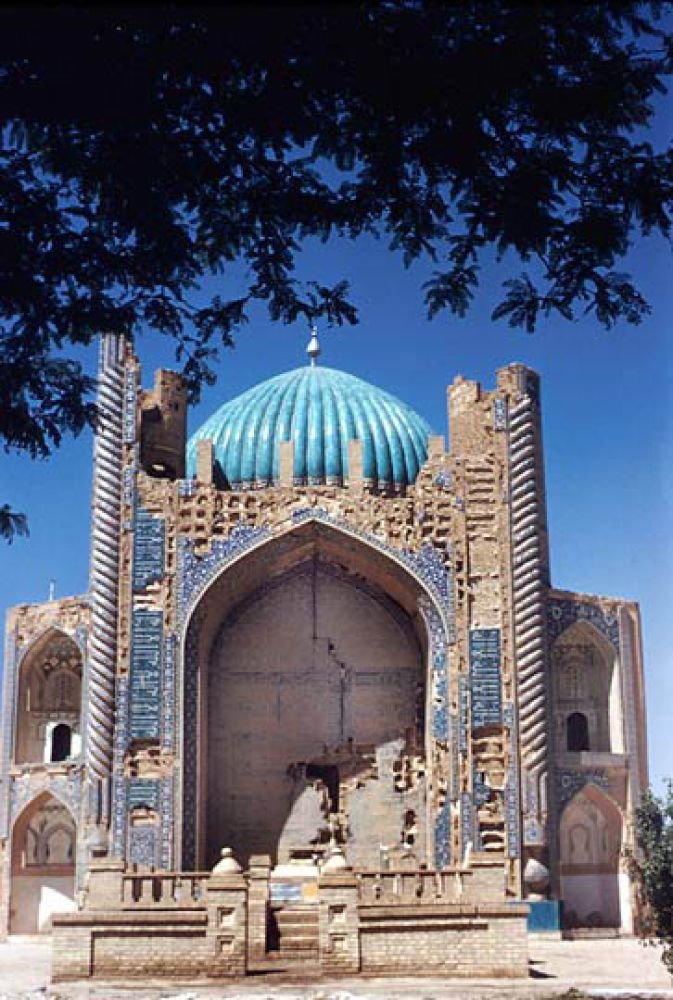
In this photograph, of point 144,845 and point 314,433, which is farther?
point 314,433

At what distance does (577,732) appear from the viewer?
2369 cm

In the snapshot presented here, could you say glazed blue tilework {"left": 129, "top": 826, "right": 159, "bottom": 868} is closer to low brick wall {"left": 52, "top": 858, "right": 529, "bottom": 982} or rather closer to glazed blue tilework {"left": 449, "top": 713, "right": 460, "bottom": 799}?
glazed blue tilework {"left": 449, "top": 713, "right": 460, "bottom": 799}

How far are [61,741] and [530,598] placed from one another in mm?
8117

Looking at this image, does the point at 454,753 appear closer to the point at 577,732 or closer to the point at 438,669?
the point at 438,669

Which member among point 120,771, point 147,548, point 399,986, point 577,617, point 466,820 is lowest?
point 399,986

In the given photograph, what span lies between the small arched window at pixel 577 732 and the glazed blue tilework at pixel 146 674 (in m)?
6.90

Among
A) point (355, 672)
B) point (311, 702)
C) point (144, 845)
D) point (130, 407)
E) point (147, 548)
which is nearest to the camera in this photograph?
point (144, 845)

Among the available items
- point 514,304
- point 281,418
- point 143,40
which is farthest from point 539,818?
point 143,40

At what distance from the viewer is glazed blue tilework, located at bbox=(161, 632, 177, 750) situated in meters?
21.3

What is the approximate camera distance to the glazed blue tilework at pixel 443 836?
21.0 metres

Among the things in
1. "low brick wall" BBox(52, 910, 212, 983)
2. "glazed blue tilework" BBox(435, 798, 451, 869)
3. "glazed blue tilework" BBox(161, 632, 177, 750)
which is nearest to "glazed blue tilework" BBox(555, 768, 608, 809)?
"glazed blue tilework" BBox(435, 798, 451, 869)

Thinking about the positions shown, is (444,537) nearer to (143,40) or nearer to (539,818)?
(539,818)

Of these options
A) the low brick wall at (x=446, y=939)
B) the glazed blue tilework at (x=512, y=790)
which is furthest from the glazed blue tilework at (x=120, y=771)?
the low brick wall at (x=446, y=939)

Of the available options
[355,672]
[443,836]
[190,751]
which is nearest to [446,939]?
[443,836]
